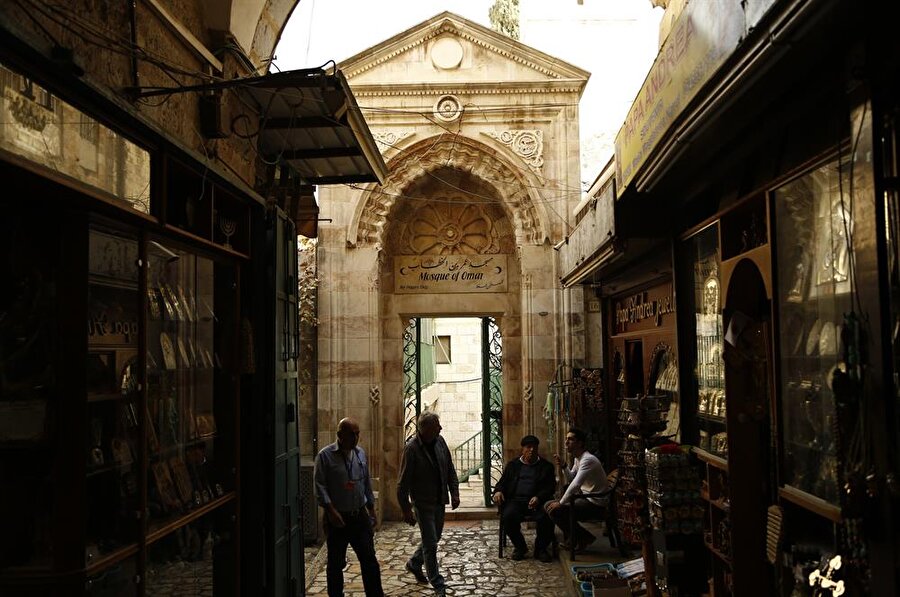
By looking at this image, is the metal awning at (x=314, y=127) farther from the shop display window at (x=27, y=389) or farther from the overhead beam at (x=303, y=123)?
the shop display window at (x=27, y=389)

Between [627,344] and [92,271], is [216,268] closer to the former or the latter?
[92,271]

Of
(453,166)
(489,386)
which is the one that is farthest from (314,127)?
(489,386)

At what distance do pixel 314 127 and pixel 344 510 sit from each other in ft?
10.5

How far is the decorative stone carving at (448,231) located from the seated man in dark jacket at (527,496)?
4.10m

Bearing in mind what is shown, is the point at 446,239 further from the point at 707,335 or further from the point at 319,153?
the point at 707,335

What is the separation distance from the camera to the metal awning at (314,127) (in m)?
4.67

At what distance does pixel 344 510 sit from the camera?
6.50 meters

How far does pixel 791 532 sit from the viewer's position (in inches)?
157

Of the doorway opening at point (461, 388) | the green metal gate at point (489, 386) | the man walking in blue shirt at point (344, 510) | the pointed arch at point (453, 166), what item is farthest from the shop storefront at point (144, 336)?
the doorway opening at point (461, 388)

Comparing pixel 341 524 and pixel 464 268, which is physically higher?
pixel 464 268

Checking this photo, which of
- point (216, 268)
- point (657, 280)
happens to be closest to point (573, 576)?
point (657, 280)

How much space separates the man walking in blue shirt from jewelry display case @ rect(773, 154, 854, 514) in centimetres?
369

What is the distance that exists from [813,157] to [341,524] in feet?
15.1

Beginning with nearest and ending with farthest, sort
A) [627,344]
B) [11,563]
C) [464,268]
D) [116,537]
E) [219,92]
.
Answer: [11,563] < [116,537] < [219,92] < [627,344] < [464,268]
